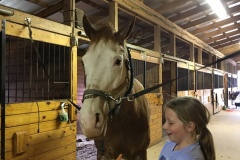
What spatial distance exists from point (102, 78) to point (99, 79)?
21 mm

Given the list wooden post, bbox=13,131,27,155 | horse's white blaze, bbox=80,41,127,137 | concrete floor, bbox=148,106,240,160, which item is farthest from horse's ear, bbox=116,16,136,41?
concrete floor, bbox=148,106,240,160

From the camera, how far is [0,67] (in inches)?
70.5

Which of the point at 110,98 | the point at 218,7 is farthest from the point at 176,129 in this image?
the point at 218,7

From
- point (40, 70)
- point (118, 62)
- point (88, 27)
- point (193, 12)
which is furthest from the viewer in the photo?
point (193, 12)

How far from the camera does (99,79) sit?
1.34 m

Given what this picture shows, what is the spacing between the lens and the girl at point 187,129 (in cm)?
91

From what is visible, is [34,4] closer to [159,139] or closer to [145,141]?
[145,141]

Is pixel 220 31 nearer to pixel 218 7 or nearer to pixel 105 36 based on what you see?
pixel 218 7

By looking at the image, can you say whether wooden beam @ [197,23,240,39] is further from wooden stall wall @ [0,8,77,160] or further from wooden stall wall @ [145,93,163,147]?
wooden stall wall @ [0,8,77,160]

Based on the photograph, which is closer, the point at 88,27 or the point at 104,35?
the point at 104,35

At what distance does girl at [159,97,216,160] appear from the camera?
910mm

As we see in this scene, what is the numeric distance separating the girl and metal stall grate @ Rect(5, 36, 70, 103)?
149 centimetres

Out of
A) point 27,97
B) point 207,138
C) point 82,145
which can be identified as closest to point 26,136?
point 27,97

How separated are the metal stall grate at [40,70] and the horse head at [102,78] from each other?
0.90 m
